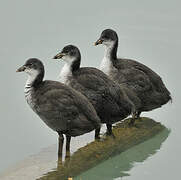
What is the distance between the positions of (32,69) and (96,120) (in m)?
1.99

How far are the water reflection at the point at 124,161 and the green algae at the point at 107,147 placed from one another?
0.13 metres

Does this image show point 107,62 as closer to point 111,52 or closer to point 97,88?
point 111,52

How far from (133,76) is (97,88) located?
186 centimetres

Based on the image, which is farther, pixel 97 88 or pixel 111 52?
pixel 111 52

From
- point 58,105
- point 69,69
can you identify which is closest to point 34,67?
point 58,105

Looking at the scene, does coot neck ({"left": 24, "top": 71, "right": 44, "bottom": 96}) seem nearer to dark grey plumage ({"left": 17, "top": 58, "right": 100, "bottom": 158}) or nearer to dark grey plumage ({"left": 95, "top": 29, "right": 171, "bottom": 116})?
dark grey plumage ({"left": 17, "top": 58, "right": 100, "bottom": 158})

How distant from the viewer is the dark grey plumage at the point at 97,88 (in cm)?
1870

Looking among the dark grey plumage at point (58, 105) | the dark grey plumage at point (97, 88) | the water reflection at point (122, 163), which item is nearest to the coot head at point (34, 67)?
the dark grey plumage at point (58, 105)

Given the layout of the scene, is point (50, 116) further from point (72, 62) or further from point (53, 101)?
point (72, 62)

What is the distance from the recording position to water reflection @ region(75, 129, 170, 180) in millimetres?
18312

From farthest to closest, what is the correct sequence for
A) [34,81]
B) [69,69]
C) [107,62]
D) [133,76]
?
[107,62] < [133,76] < [69,69] < [34,81]

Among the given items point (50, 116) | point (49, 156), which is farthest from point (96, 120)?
point (49, 156)

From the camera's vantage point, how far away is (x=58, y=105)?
56.2ft

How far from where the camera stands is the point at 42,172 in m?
18.1
